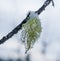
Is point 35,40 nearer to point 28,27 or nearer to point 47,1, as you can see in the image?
A: point 28,27

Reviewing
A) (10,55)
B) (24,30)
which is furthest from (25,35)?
(10,55)

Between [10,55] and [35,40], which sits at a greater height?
[10,55]

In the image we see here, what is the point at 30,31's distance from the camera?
1979mm

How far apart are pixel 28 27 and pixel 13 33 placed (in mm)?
75

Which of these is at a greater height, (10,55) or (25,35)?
(10,55)

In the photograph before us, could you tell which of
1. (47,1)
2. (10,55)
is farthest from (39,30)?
(10,55)

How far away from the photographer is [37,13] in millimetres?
1960

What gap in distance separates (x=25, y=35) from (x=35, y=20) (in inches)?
4.2

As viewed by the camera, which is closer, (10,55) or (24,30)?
(24,30)

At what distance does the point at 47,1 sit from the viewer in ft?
6.26

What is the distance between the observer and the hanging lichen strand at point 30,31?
1.96 m

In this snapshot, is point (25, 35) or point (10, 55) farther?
point (10, 55)

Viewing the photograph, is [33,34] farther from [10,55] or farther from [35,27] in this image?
[10,55]

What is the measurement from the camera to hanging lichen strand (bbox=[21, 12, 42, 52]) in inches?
77.0
